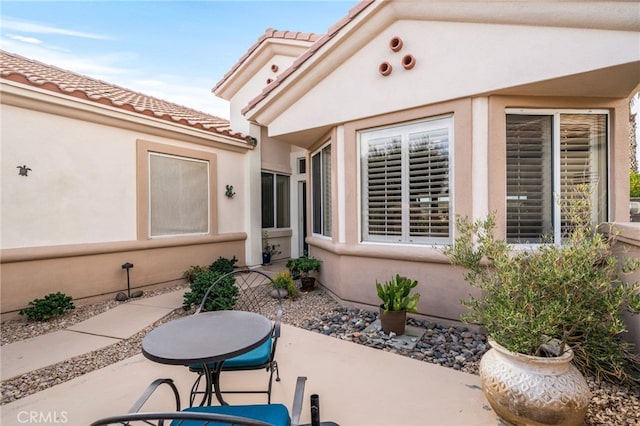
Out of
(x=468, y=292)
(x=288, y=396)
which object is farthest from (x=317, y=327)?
(x=468, y=292)

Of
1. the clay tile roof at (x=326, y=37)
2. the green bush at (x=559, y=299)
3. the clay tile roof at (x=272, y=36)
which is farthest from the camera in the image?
the clay tile roof at (x=272, y=36)

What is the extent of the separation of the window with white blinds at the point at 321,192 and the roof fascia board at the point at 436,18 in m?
1.52

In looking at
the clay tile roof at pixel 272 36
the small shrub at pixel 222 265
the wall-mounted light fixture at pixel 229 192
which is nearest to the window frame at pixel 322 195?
the small shrub at pixel 222 265

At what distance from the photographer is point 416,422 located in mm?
2861

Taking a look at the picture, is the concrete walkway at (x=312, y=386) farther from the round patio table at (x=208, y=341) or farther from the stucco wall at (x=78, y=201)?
the stucco wall at (x=78, y=201)

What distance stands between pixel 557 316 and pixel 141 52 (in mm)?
12720

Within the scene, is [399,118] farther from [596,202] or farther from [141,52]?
[141,52]

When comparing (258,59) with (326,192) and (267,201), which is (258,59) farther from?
(326,192)

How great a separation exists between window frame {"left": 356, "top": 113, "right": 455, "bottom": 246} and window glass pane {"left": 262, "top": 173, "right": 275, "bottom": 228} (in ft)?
18.3

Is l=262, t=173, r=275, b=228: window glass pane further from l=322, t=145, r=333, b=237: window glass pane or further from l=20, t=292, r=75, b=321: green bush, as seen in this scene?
l=20, t=292, r=75, b=321: green bush

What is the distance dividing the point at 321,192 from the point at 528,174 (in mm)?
4424

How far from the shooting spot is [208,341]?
2490mm

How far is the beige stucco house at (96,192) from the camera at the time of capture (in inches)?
224

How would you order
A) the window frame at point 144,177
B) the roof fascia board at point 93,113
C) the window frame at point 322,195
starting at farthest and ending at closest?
the window frame at point 144,177 → the window frame at point 322,195 → the roof fascia board at point 93,113
